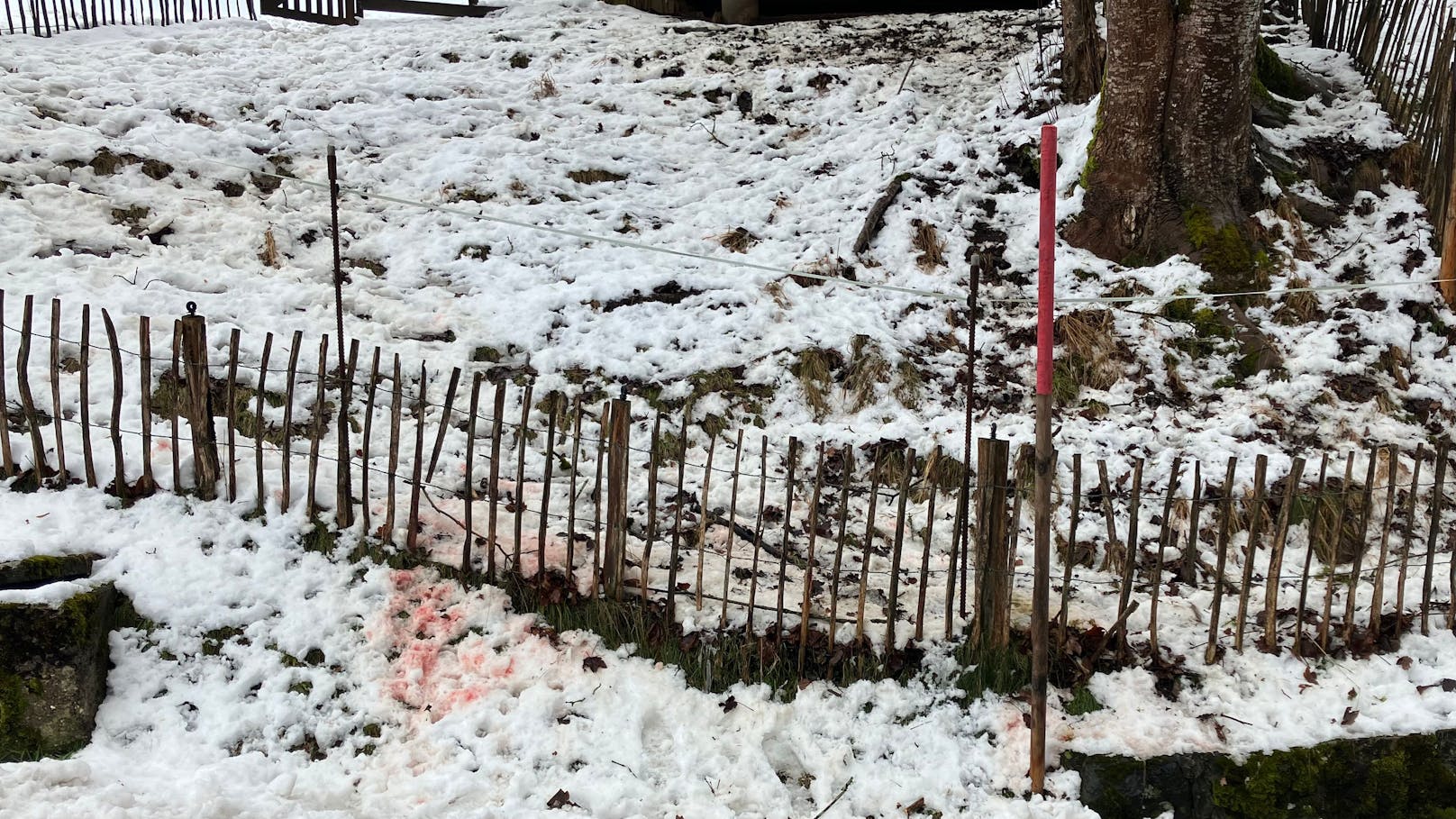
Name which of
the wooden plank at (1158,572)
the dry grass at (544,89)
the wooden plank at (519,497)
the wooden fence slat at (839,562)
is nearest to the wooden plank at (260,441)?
the wooden plank at (519,497)

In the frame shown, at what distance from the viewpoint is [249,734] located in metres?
3.05

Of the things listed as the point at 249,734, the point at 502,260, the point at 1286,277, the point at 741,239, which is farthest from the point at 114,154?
the point at 1286,277

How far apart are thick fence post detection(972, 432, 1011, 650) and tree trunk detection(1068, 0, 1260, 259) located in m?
3.19

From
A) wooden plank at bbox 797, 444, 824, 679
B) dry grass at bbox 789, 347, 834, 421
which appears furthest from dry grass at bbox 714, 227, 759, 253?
wooden plank at bbox 797, 444, 824, 679

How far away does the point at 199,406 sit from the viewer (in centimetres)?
371

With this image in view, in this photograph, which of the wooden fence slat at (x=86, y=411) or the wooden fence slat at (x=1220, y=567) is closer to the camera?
the wooden fence slat at (x=1220, y=567)

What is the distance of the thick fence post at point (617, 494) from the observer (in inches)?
134

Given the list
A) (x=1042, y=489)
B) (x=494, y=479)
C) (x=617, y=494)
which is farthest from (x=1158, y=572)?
(x=494, y=479)

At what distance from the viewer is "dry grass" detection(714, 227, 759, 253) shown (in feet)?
20.3

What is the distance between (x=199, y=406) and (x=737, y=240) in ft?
11.7

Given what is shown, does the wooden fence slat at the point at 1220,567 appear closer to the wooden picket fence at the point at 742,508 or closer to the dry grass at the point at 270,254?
the wooden picket fence at the point at 742,508

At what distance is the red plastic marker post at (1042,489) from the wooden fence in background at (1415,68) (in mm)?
3863

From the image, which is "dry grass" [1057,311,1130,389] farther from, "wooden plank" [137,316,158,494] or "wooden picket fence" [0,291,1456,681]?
"wooden plank" [137,316,158,494]

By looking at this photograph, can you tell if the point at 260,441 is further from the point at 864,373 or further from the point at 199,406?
the point at 864,373
